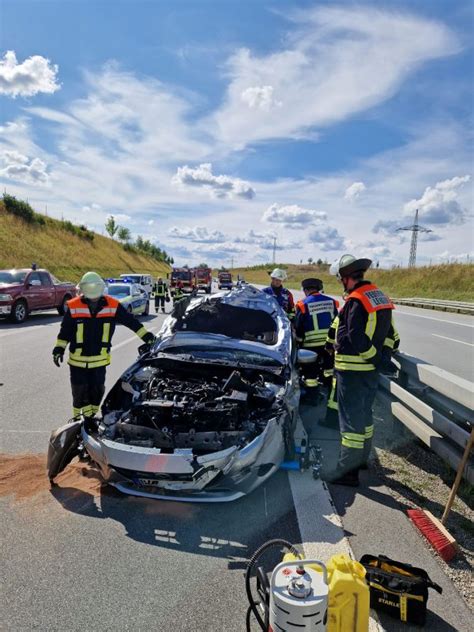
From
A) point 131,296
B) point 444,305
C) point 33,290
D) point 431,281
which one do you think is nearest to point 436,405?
point 131,296

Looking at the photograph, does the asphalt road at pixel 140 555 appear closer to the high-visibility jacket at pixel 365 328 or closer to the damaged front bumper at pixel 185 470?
the damaged front bumper at pixel 185 470

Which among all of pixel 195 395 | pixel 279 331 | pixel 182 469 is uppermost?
pixel 279 331

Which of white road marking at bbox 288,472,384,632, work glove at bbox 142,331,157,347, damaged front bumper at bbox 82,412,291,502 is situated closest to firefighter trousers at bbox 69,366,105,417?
work glove at bbox 142,331,157,347

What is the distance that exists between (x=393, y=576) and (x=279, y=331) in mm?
3248

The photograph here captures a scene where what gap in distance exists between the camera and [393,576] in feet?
8.41

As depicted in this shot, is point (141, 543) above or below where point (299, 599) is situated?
below

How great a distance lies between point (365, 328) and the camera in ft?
13.6

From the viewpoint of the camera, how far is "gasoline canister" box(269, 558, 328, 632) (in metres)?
1.86

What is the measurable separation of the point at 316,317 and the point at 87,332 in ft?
9.95

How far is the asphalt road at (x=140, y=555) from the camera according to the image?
2430mm

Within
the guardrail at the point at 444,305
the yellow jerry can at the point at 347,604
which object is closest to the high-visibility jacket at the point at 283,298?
the yellow jerry can at the point at 347,604

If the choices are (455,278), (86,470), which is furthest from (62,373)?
(455,278)

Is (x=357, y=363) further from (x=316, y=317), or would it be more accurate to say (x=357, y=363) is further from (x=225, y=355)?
(x=316, y=317)

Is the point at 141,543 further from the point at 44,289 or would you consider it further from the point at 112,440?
the point at 44,289
